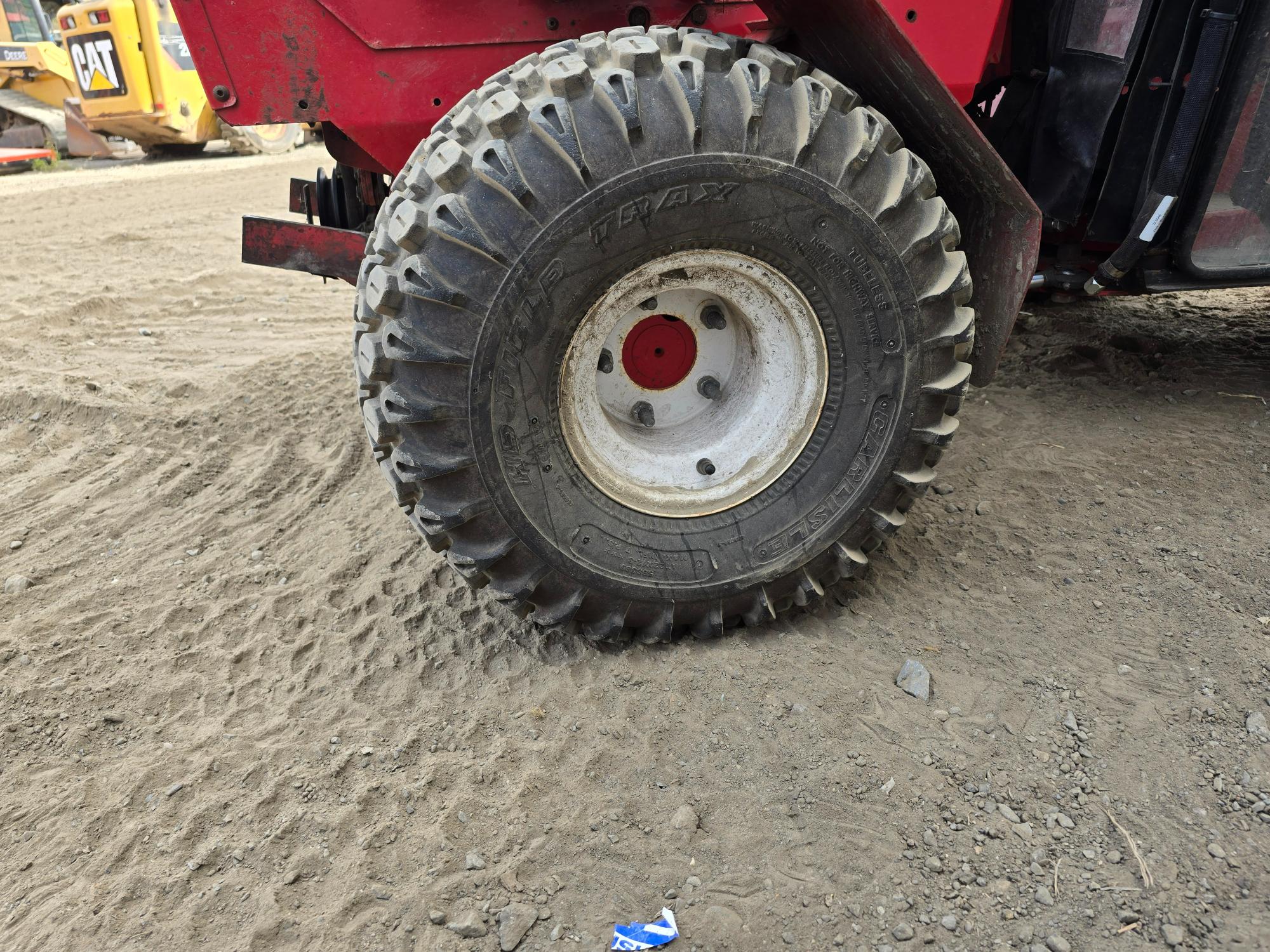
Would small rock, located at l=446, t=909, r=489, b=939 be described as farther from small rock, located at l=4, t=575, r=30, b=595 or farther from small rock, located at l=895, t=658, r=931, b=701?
small rock, located at l=4, t=575, r=30, b=595

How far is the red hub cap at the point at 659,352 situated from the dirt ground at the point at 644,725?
77cm

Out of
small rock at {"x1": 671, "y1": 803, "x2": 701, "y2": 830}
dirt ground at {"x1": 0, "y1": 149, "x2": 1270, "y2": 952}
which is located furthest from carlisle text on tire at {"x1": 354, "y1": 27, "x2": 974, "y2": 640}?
small rock at {"x1": 671, "y1": 803, "x2": 701, "y2": 830}

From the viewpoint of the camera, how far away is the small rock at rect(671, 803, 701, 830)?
2.12 meters

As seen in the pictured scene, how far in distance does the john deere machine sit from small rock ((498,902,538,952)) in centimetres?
79

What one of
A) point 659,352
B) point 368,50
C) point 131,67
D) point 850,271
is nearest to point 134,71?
point 131,67

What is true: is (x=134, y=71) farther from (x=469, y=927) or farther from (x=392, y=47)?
(x=469, y=927)

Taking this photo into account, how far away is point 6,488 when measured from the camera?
12.5 ft

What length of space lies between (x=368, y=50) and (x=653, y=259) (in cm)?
116

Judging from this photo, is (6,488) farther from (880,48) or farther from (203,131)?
(203,131)

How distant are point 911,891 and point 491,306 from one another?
1562mm

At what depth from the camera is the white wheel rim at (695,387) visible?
2525 mm

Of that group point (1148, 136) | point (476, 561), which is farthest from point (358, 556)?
point (1148, 136)

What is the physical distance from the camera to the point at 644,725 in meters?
2.39

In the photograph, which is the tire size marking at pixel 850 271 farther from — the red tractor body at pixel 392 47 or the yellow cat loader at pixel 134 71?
the yellow cat loader at pixel 134 71
